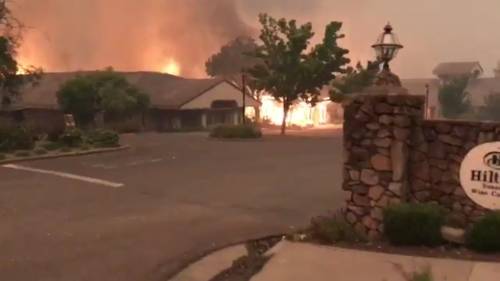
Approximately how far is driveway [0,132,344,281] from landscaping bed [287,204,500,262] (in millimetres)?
1295

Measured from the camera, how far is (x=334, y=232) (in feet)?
26.2

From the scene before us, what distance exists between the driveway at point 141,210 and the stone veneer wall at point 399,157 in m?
1.59

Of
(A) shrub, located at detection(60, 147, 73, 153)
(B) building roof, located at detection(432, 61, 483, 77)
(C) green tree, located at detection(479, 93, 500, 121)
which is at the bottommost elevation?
(A) shrub, located at detection(60, 147, 73, 153)

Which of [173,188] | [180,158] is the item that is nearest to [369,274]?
[173,188]

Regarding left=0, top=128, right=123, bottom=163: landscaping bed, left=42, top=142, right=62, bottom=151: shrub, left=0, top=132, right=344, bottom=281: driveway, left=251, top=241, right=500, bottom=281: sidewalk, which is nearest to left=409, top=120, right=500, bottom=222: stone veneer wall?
left=251, top=241, right=500, bottom=281: sidewalk

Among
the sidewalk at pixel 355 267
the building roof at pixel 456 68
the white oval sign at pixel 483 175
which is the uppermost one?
the building roof at pixel 456 68

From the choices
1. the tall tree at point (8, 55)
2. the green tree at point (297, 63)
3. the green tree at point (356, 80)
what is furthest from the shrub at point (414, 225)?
the green tree at point (356, 80)

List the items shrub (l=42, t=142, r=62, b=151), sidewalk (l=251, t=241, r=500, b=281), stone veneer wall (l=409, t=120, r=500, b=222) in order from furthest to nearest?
shrub (l=42, t=142, r=62, b=151) → stone veneer wall (l=409, t=120, r=500, b=222) → sidewalk (l=251, t=241, r=500, b=281)

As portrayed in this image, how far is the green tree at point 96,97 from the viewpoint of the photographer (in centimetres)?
4288

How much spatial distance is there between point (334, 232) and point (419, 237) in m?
1.13

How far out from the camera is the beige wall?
1972 inches

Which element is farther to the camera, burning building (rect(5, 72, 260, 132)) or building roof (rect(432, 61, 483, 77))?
building roof (rect(432, 61, 483, 77))

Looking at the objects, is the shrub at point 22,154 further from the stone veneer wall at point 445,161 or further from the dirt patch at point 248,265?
the stone veneer wall at point 445,161

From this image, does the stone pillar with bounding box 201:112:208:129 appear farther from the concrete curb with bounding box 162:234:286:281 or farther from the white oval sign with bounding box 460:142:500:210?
the white oval sign with bounding box 460:142:500:210
